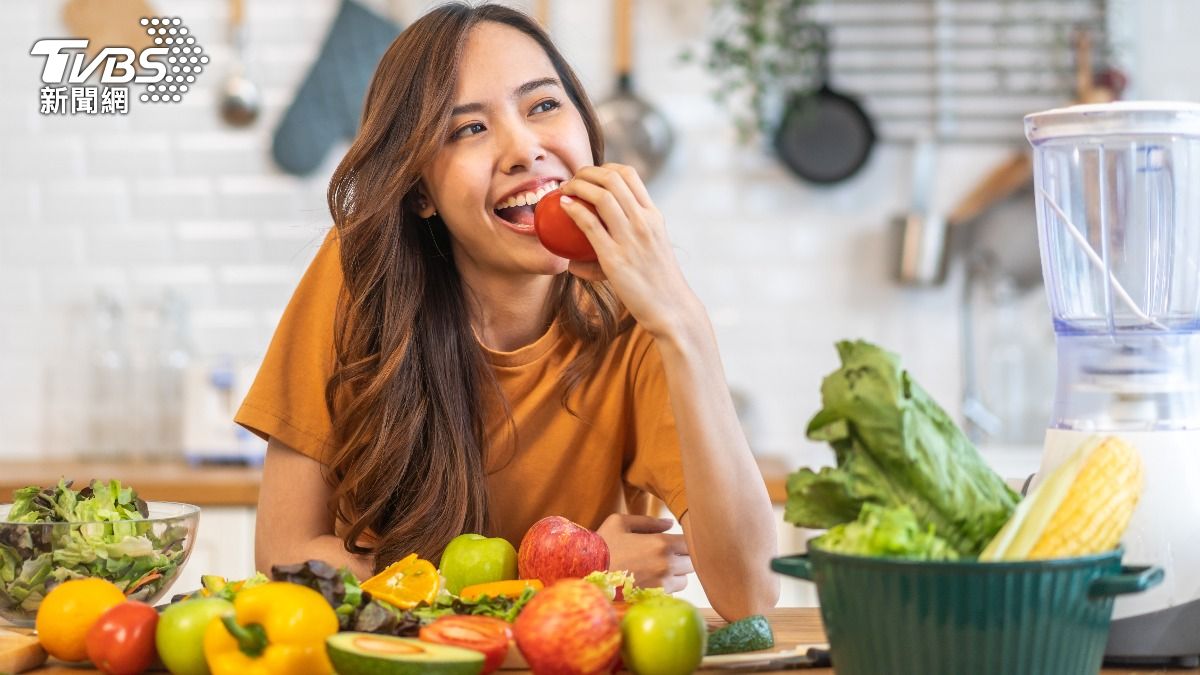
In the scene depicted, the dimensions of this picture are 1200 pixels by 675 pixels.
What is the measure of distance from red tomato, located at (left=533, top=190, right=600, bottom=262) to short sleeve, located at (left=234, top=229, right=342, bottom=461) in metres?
0.42

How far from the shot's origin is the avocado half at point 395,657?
0.93 meters

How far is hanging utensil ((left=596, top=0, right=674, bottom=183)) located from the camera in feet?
11.2

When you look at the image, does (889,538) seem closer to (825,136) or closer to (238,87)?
(825,136)

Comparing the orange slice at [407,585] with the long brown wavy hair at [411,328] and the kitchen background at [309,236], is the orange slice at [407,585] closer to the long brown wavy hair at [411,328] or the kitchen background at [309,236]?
the long brown wavy hair at [411,328]

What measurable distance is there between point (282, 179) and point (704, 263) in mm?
1149

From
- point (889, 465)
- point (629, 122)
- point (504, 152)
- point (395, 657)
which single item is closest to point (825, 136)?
point (629, 122)

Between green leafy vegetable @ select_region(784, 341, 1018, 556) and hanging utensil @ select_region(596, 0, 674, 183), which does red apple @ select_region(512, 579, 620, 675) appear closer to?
green leafy vegetable @ select_region(784, 341, 1018, 556)

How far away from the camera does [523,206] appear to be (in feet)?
5.77

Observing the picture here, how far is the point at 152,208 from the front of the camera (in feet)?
11.6

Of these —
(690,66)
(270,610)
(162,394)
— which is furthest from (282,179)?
(270,610)

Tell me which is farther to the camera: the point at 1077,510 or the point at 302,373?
the point at 302,373

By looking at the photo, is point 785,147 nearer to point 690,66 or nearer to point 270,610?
point 690,66

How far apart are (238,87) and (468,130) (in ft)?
6.28

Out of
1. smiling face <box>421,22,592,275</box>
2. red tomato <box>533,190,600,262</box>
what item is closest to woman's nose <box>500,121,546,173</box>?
smiling face <box>421,22,592,275</box>
